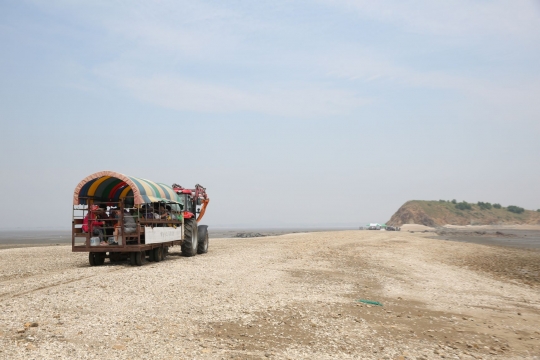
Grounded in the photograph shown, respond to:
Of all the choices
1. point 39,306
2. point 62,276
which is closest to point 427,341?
point 39,306

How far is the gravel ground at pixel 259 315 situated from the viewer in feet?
25.0

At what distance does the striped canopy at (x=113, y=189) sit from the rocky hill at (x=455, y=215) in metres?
96.2

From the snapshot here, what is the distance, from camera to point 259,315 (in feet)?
32.1

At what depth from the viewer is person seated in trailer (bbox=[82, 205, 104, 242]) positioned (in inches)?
656

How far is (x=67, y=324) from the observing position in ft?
27.5

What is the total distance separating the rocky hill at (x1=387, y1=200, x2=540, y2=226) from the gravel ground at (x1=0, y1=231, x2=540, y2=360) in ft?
315

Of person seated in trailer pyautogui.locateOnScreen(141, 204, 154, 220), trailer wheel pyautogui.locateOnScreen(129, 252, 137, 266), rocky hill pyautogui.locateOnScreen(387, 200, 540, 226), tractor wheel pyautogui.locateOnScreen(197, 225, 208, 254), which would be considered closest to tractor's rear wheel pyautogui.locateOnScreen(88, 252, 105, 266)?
trailer wheel pyautogui.locateOnScreen(129, 252, 137, 266)

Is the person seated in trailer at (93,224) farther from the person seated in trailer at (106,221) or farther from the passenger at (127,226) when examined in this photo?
the passenger at (127,226)

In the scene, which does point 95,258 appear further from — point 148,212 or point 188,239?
point 188,239

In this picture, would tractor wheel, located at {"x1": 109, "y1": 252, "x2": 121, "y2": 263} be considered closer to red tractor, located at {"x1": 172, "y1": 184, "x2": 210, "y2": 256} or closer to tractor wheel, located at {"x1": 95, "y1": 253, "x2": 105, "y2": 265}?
tractor wheel, located at {"x1": 95, "y1": 253, "x2": 105, "y2": 265}

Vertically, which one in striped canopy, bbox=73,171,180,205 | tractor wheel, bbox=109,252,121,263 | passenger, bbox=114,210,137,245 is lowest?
tractor wheel, bbox=109,252,121,263

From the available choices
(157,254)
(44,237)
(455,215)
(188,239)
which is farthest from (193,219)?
(455,215)

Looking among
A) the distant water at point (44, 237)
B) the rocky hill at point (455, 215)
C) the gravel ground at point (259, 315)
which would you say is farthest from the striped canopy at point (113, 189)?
the rocky hill at point (455, 215)

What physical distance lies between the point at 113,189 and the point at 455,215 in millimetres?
112421
